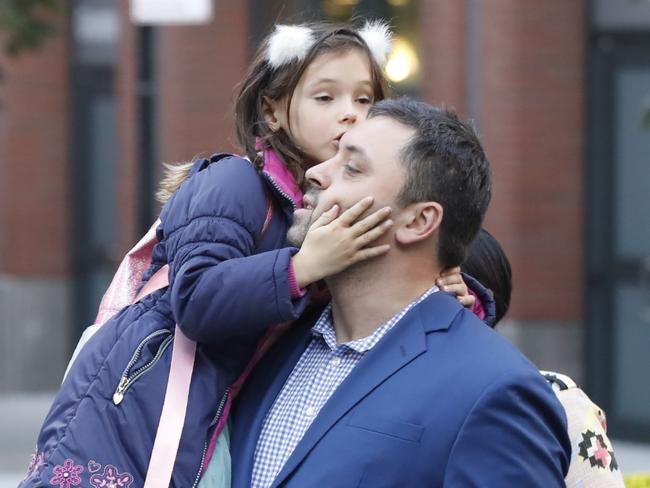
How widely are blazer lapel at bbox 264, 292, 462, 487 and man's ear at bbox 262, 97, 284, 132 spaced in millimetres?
750

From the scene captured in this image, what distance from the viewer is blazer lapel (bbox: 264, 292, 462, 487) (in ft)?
9.35

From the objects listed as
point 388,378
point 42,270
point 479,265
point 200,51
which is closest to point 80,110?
point 42,270

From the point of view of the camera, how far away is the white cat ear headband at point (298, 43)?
11.2 feet

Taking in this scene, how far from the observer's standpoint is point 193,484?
3.10m

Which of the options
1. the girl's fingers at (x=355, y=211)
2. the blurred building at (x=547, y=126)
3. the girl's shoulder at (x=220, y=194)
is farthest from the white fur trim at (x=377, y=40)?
the blurred building at (x=547, y=126)

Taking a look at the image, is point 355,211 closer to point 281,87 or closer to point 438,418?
Answer: point 438,418

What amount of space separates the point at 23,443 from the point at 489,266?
29.2ft

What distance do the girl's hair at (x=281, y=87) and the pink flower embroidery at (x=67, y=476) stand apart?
31.9 inches

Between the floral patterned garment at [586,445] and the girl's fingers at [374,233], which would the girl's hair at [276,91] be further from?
the floral patterned garment at [586,445]

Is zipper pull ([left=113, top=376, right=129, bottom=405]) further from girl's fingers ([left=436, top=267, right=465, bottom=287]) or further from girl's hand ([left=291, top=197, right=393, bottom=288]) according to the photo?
girl's fingers ([left=436, top=267, right=465, bottom=287])

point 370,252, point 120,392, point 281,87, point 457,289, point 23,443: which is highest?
point 281,87

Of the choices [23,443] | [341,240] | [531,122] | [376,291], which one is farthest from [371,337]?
[23,443]

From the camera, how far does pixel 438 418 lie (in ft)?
8.90

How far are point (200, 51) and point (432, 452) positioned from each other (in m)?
10.9
